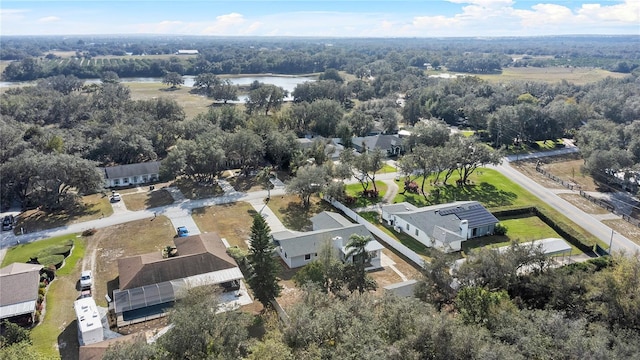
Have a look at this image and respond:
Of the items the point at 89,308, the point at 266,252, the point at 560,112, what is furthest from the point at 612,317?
the point at 560,112

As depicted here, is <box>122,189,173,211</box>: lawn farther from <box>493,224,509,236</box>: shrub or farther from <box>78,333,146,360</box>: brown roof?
<box>493,224,509,236</box>: shrub

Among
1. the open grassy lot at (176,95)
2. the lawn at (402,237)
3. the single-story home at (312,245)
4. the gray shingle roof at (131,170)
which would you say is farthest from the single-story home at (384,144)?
the open grassy lot at (176,95)

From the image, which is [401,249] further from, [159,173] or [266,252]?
[159,173]

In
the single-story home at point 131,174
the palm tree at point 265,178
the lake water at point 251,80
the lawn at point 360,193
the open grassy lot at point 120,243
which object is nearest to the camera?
the open grassy lot at point 120,243

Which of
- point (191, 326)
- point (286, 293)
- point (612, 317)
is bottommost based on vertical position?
point (286, 293)

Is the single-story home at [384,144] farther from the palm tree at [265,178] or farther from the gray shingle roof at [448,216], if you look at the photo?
the gray shingle roof at [448,216]

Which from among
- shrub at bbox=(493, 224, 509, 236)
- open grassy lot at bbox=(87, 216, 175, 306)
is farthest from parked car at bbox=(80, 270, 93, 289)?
shrub at bbox=(493, 224, 509, 236)
